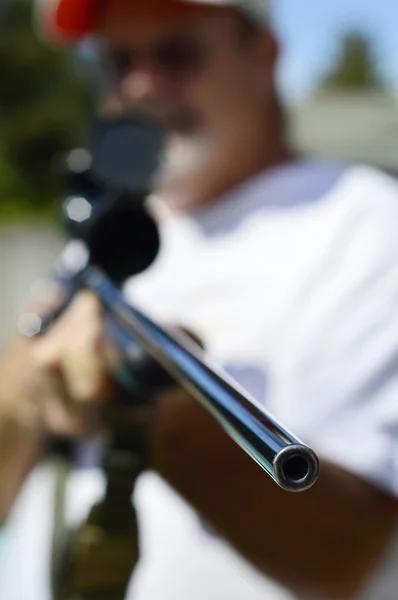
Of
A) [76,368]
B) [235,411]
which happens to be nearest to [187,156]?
[76,368]

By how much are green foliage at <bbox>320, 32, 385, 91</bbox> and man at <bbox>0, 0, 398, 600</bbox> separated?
11.1 m

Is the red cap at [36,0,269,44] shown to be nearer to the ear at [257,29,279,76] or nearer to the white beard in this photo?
the ear at [257,29,279,76]

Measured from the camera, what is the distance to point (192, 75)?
1799 mm

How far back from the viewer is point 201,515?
3.80 feet

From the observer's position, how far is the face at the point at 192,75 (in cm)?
177

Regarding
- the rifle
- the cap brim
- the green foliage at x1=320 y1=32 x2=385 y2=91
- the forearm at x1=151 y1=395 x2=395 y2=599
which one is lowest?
the forearm at x1=151 y1=395 x2=395 y2=599

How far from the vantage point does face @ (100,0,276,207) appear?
1768 mm

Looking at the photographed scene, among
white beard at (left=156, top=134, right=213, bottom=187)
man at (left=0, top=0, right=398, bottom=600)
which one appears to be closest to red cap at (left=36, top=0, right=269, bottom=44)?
white beard at (left=156, top=134, right=213, bottom=187)

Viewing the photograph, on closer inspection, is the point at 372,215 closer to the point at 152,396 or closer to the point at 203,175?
the point at 152,396

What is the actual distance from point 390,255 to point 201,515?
417 mm

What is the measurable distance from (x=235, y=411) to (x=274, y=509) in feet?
1.73

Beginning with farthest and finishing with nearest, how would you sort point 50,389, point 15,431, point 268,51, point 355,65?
point 355,65, point 268,51, point 15,431, point 50,389

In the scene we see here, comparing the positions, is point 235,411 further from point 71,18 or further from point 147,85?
point 71,18

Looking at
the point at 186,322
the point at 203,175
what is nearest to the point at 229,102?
the point at 203,175
